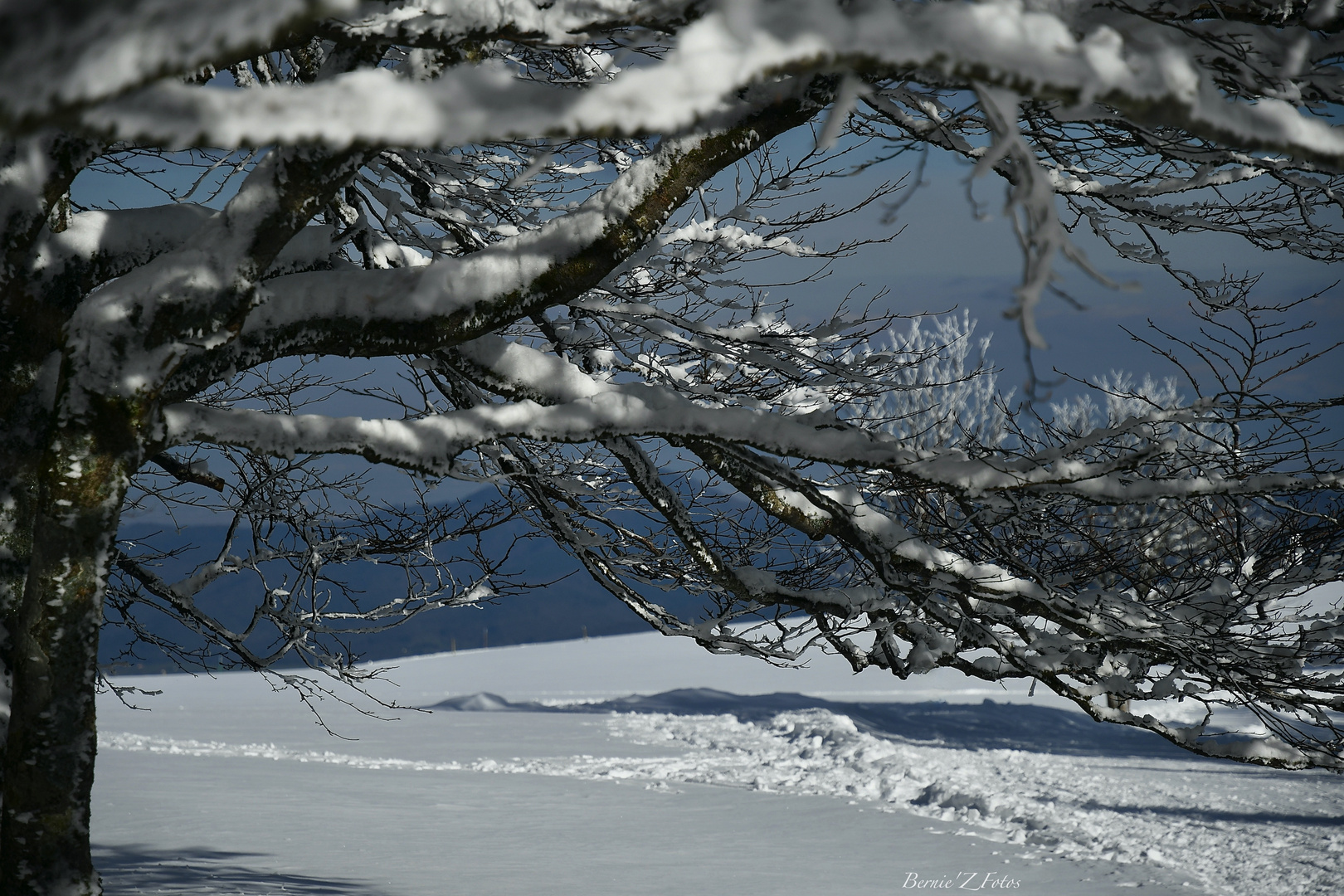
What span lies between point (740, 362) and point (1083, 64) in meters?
3.70

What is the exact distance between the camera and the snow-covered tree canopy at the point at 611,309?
62.0 inches

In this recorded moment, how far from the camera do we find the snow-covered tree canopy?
1.57m

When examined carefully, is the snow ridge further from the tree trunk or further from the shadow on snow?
the tree trunk

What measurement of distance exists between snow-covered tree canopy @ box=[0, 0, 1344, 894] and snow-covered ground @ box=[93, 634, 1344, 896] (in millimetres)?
3054

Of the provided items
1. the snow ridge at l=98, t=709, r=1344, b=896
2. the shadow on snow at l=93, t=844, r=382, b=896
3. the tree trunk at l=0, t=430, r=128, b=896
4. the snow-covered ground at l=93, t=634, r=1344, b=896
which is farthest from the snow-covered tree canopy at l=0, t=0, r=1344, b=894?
the snow ridge at l=98, t=709, r=1344, b=896

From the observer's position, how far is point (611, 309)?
4875mm

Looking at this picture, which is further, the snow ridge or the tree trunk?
the snow ridge

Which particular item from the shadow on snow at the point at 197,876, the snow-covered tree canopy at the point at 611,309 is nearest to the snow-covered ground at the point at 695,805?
the shadow on snow at the point at 197,876

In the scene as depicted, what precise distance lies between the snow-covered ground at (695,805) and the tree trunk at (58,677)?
3956 millimetres

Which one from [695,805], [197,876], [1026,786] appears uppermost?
[197,876]

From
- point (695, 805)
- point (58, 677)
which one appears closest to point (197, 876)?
point (58, 677)

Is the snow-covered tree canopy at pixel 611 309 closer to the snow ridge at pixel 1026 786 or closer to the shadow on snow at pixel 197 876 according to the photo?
the shadow on snow at pixel 197 876

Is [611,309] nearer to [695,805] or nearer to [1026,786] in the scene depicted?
[695,805]

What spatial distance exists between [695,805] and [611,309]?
28.4 ft
